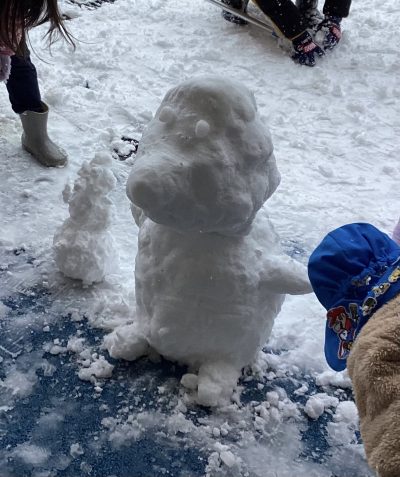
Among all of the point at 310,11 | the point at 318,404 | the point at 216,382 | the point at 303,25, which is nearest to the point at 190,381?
the point at 216,382

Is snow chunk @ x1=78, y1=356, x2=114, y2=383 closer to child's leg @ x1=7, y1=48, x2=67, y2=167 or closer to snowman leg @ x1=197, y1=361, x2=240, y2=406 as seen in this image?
snowman leg @ x1=197, y1=361, x2=240, y2=406

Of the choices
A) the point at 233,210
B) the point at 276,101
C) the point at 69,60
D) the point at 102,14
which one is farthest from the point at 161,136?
the point at 102,14

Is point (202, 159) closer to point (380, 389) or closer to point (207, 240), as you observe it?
point (207, 240)

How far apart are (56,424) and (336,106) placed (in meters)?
1.80

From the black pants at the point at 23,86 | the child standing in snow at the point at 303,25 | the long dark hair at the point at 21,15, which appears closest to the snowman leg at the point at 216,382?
the long dark hair at the point at 21,15

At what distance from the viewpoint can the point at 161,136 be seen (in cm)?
108

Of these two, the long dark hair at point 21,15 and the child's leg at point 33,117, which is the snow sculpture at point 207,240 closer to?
the long dark hair at point 21,15

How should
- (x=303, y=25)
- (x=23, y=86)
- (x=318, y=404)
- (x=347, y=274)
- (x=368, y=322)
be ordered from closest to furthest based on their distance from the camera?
(x=368, y=322) → (x=347, y=274) → (x=318, y=404) → (x=23, y=86) → (x=303, y=25)

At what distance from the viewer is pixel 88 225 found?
151cm

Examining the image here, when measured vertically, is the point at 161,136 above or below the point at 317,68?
above

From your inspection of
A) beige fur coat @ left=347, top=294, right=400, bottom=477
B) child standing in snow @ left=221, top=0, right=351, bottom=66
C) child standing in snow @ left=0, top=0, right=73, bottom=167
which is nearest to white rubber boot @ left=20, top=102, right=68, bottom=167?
→ child standing in snow @ left=0, top=0, right=73, bottom=167

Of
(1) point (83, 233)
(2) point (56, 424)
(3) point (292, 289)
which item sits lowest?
(2) point (56, 424)

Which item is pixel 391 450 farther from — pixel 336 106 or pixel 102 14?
pixel 102 14

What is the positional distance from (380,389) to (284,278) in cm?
48
